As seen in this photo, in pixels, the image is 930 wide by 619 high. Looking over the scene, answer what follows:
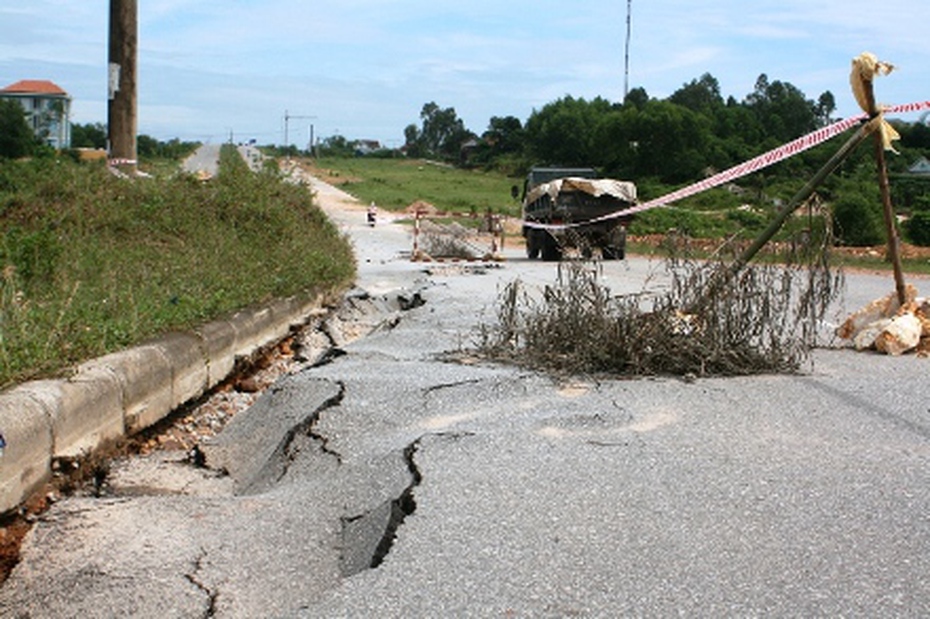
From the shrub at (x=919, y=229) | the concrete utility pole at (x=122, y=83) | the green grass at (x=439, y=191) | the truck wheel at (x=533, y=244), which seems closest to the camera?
the concrete utility pole at (x=122, y=83)

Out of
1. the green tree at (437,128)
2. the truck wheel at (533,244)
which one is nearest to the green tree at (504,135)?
the green tree at (437,128)

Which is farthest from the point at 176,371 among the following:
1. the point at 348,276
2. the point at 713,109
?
the point at 713,109

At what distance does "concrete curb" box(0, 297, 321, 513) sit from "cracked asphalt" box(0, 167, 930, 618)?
0.28 m

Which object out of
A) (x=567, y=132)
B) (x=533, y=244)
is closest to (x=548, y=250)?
(x=533, y=244)

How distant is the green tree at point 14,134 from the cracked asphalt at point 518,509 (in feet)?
87.4

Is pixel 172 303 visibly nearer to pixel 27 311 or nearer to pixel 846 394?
pixel 27 311

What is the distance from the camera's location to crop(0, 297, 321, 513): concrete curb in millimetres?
4820

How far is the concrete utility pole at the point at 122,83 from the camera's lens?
573 inches

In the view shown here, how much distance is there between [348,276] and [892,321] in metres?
7.72

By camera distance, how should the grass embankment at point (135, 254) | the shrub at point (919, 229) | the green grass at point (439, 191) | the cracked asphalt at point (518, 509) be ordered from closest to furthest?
1. the cracked asphalt at point (518, 509)
2. the grass embankment at point (135, 254)
3. the shrub at point (919, 229)
4. the green grass at point (439, 191)

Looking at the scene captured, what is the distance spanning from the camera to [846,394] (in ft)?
21.8

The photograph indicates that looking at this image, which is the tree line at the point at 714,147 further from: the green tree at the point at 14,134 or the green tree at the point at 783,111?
the green tree at the point at 14,134

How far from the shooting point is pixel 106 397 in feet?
18.9

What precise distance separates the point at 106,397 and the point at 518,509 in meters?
2.40
